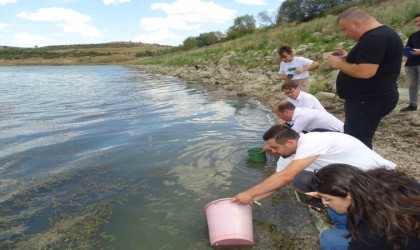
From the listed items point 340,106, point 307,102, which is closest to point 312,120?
point 307,102

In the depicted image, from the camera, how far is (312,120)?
202 inches

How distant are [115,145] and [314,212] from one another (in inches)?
181

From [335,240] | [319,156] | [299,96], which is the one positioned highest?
[299,96]

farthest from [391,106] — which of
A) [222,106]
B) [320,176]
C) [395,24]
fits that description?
[395,24]

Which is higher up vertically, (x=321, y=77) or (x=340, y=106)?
(x=321, y=77)

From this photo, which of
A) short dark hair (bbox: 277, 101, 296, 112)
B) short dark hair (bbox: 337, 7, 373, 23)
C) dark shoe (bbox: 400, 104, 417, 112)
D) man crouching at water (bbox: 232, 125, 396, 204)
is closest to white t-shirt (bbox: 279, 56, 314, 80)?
dark shoe (bbox: 400, 104, 417, 112)

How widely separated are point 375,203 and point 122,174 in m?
4.39

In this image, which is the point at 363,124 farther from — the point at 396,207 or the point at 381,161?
the point at 396,207

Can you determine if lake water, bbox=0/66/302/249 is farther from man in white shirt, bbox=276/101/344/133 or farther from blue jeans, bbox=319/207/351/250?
blue jeans, bbox=319/207/351/250

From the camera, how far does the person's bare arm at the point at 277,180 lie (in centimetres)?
321

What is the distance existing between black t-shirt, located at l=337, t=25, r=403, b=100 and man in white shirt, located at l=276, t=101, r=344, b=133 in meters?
1.07

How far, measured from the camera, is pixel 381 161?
3219mm

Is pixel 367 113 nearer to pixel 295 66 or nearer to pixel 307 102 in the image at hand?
pixel 307 102

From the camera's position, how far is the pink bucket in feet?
11.1
